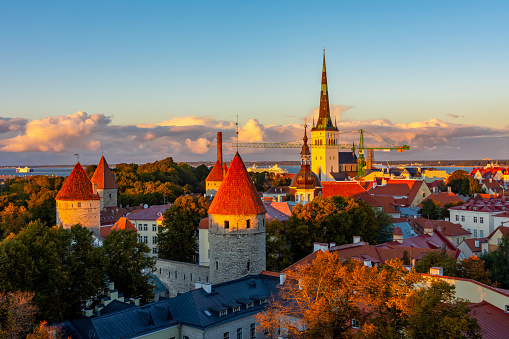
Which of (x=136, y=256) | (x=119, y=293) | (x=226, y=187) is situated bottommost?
(x=119, y=293)

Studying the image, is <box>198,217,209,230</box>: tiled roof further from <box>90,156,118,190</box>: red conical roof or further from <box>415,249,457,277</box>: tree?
<box>90,156,118,190</box>: red conical roof

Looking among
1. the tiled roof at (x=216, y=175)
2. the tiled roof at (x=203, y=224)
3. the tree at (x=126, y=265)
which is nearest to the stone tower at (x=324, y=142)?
the tiled roof at (x=216, y=175)

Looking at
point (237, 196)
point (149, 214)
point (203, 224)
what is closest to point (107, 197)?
point (149, 214)

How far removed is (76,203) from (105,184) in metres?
23.9

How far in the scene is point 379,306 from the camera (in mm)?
16328

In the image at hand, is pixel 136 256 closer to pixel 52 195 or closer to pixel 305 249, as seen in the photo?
pixel 305 249

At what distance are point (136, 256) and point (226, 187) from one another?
6175 millimetres

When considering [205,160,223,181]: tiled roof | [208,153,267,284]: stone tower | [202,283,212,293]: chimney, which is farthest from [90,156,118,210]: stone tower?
[202,283,212,293]: chimney

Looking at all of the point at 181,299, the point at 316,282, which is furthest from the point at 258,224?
the point at 316,282

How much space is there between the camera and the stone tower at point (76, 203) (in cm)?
4045

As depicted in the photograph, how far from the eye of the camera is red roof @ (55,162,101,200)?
1591 inches

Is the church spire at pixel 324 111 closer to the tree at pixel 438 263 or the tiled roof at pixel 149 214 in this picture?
the tiled roof at pixel 149 214

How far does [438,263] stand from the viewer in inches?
1057

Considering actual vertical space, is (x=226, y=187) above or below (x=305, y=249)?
above
